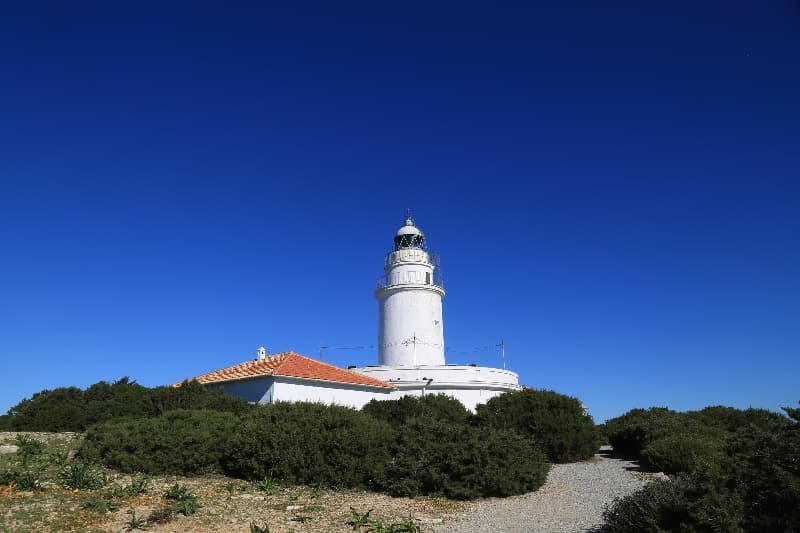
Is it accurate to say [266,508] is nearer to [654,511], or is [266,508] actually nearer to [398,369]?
[654,511]

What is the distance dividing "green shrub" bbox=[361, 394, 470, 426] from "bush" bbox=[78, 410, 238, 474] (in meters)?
6.86

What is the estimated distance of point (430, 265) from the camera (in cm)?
3067

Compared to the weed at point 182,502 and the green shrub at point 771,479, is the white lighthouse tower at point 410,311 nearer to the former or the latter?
the weed at point 182,502

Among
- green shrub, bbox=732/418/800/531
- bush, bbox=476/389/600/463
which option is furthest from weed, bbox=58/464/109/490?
bush, bbox=476/389/600/463

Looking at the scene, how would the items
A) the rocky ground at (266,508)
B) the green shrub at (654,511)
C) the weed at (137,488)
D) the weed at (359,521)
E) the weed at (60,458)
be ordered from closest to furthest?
the green shrub at (654,511)
the rocky ground at (266,508)
the weed at (359,521)
the weed at (137,488)
the weed at (60,458)

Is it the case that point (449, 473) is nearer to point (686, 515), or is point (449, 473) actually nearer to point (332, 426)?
point (332, 426)

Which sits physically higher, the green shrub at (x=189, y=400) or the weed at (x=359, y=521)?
the green shrub at (x=189, y=400)

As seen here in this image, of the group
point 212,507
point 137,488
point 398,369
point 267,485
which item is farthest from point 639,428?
point 137,488

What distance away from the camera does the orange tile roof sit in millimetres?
20703

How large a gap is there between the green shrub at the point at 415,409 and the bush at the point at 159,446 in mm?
6858

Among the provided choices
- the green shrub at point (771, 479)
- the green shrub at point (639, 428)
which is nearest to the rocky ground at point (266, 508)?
the green shrub at point (771, 479)

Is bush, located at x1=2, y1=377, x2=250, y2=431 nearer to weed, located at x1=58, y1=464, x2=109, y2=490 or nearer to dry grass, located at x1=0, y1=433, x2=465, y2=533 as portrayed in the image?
dry grass, located at x1=0, y1=433, x2=465, y2=533

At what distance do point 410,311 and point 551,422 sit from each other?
12.4 metres

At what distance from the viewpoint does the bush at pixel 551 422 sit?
17.9 metres
